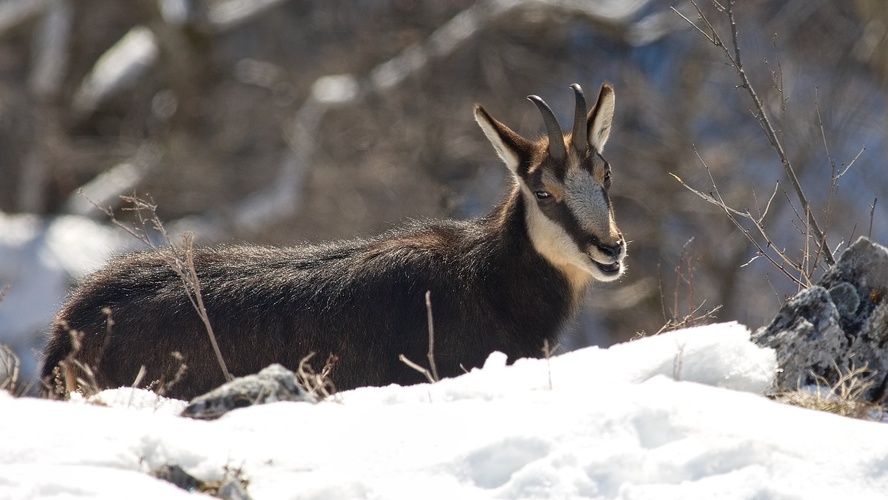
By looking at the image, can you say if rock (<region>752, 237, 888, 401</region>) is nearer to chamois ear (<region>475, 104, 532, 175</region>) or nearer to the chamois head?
the chamois head

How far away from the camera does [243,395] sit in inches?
207

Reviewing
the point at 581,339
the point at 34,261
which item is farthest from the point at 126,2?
the point at 581,339

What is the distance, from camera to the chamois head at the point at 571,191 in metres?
7.61

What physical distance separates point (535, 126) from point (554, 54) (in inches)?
130

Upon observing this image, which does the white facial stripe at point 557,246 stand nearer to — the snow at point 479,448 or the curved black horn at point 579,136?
the curved black horn at point 579,136

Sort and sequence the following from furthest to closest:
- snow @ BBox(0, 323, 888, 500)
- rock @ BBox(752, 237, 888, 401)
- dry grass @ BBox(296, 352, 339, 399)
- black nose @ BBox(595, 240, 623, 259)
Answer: black nose @ BBox(595, 240, 623, 259)
rock @ BBox(752, 237, 888, 401)
dry grass @ BBox(296, 352, 339, 399)
snow @ BBox(0, 323, 888, 500)

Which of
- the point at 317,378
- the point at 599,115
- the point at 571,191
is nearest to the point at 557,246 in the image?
the point at 571,191

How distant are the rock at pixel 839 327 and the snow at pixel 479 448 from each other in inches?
26.2

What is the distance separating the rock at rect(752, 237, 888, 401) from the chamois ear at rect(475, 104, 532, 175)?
2440 mm

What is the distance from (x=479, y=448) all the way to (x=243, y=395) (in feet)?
3.54

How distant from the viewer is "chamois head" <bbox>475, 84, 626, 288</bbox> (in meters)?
7.61

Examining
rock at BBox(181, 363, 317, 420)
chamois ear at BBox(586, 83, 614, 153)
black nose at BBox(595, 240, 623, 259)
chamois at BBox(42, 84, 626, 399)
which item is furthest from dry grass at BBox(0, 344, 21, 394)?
chamois ear at BBox(586, 83, 614, 153)

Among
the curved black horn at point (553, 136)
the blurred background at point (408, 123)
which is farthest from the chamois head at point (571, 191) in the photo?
the blurred background at point (408, 123)

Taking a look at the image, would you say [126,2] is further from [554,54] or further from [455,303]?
[455,303]
